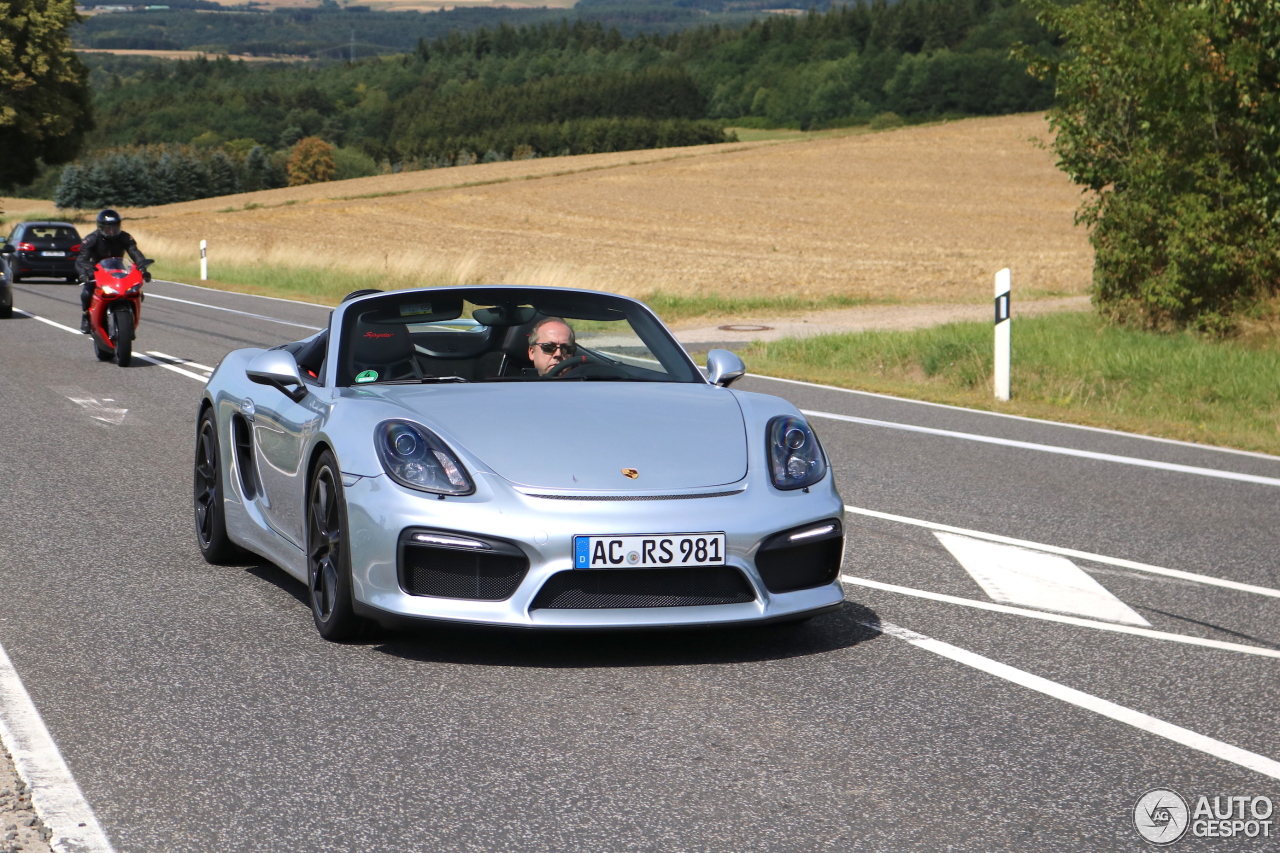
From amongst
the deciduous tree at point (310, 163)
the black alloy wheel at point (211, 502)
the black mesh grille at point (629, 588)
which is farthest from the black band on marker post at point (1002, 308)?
the deciduous tree at point (310, 163)

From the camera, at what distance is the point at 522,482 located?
4.99 metres

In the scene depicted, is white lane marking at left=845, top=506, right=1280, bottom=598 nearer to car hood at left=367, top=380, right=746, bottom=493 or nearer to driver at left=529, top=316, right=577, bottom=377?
car hood at left=367, top=380, right=746, bottom=493

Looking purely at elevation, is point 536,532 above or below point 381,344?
below

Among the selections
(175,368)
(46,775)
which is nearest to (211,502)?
(46,775)

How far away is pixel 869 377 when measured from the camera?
16219 millimetres

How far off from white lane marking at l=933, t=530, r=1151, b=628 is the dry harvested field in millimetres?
22662

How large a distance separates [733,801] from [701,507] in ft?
4.46

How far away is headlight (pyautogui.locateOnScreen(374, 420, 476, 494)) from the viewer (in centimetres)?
505

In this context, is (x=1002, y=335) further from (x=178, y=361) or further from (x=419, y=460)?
(x=419, y=460)

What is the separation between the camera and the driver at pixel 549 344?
6.26 m

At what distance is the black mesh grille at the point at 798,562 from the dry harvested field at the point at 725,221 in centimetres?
2439

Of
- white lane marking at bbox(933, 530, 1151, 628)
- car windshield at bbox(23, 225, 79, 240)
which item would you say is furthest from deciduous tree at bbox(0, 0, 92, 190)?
white lane marking at bbox(933, 530, 1151, 628)

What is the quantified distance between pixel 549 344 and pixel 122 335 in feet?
36.8

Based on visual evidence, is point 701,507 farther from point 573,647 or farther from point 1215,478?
point 1215,478
